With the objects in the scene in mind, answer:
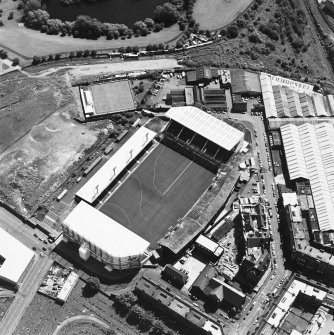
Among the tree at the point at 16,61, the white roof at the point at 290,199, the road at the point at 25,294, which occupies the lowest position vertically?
the road at the point at 25,294

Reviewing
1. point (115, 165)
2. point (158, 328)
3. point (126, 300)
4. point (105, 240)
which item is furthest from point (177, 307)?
point (115, 165)

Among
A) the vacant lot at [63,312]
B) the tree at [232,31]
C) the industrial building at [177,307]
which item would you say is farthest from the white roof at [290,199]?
the tree at [232,31]

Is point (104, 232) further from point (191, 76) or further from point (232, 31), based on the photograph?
point (232, 31)

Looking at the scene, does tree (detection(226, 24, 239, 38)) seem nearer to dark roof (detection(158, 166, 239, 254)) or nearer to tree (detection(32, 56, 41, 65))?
dark roof (detection(158, 166, 239, 254))

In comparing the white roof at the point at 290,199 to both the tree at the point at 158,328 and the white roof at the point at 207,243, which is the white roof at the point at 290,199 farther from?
the tree at the point at 158,328

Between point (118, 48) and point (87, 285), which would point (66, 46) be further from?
point (87, 285)

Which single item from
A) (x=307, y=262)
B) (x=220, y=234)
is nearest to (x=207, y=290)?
(x=220, y=234)
